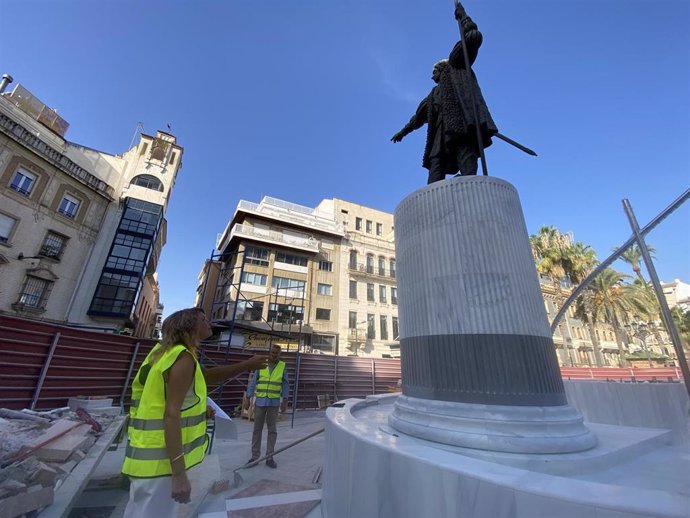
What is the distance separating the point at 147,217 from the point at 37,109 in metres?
11.1

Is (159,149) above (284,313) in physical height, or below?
above

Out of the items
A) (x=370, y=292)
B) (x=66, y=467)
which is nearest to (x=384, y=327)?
(x=370, y=292)

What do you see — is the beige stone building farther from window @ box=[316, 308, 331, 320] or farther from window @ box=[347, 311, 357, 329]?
window @ box=[347, 311, 357, 329]

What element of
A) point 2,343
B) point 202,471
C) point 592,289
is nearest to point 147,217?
point 2,343

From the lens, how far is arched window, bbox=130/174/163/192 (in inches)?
900

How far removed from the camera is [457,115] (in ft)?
Result: 12.9

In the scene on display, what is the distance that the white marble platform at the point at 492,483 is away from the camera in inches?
40.9

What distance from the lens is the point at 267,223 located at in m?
29.1

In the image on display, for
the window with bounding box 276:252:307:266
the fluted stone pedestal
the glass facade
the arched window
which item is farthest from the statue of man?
the arched window

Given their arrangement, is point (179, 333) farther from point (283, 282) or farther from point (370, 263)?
point (370, 263)

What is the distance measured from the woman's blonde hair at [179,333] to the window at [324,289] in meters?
26.3

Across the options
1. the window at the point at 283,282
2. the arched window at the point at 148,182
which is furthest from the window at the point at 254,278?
the arched window at the point at 148,182

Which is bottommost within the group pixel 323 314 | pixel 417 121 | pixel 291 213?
pixel 417 121

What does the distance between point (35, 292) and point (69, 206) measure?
19.3 feet
